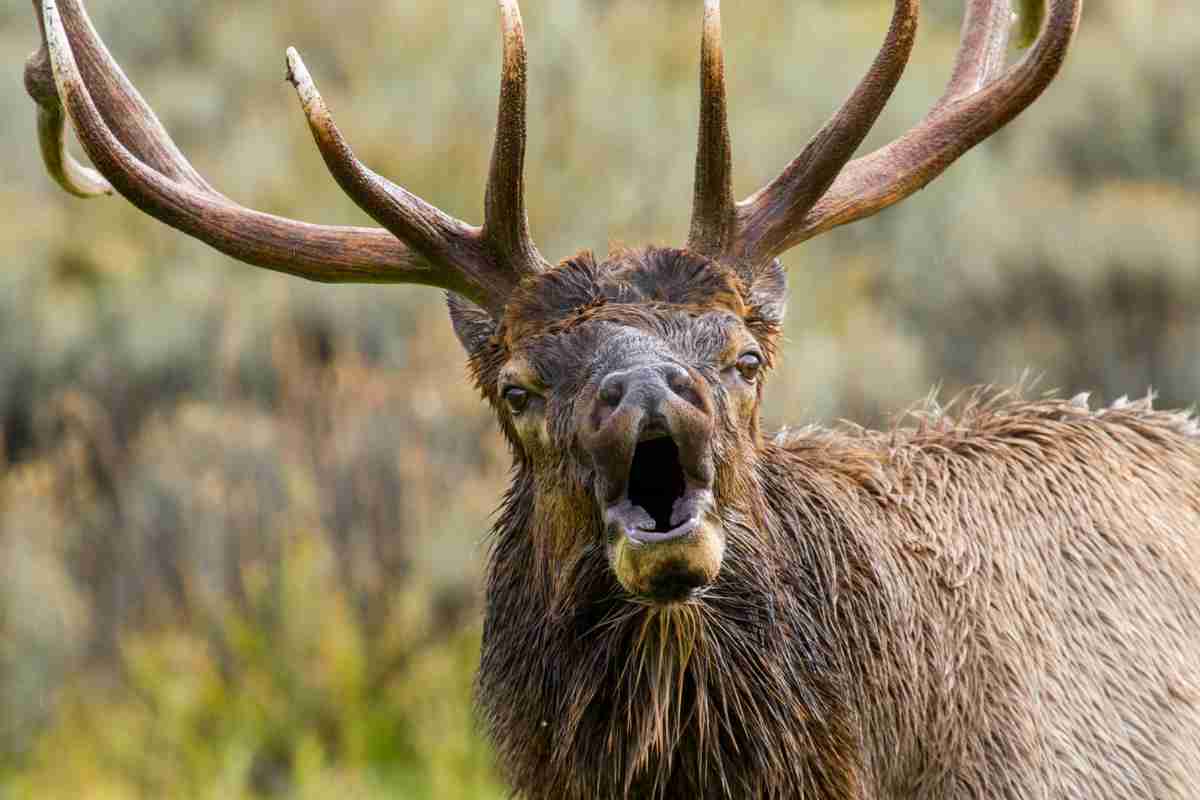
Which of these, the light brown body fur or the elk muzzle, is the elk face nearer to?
the elk muzzle

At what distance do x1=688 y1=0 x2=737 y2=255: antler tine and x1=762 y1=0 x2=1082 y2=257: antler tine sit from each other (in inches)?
10.5

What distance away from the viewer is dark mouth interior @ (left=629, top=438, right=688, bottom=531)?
3721 millimetres

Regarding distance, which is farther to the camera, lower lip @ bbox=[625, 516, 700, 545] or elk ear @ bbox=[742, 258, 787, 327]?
elk ear @ bbox=[742, 258, 787, 327]

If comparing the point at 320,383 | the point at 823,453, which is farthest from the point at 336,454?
the point at 823,453

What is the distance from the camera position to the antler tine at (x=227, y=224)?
4.43m

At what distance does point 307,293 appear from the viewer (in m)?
12.1

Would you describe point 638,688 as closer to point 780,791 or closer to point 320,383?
point 780,791

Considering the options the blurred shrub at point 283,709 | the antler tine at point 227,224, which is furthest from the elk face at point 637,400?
the blurred shrub at point 283,709

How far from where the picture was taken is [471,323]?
14.9ft

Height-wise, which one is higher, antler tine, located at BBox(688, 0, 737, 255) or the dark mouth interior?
antler tine, located at BBox(688, 0, 737, 255)

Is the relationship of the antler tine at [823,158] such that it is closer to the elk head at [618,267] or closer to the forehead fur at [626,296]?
the elk head at [618,267]

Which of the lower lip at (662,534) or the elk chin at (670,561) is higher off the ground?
the lower lip at (662,534)

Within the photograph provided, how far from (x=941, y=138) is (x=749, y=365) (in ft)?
3.28

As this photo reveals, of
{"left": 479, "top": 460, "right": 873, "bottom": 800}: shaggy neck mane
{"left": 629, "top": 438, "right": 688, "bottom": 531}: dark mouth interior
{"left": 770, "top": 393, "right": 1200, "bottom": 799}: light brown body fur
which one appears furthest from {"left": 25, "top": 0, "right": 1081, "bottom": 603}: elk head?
{"left": 770, "top": 393, "right": 1200, "bottom": 799}: light brown body fur
